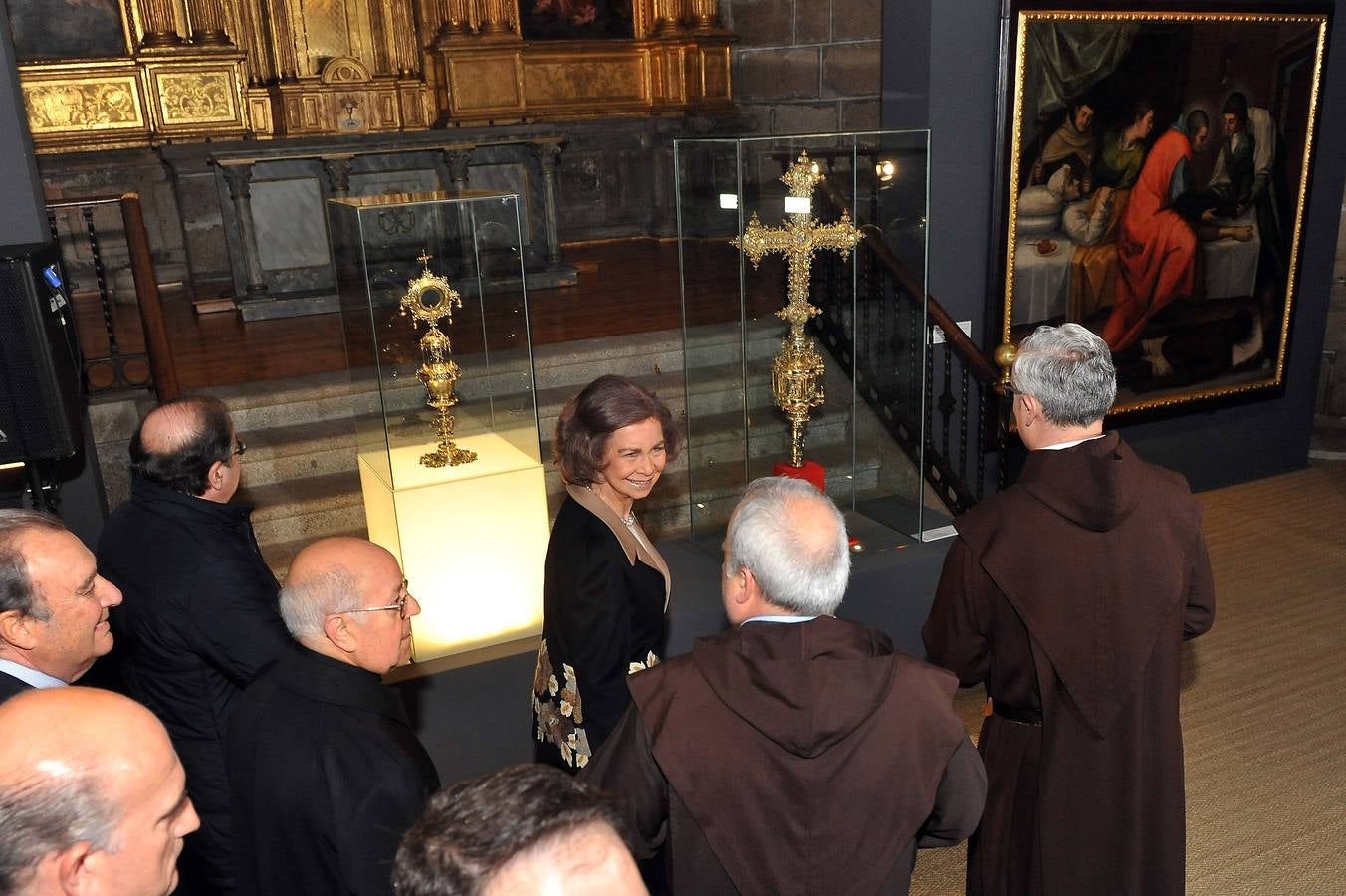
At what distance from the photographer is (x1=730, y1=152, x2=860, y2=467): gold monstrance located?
4535 millimetres

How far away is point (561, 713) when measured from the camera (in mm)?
2924

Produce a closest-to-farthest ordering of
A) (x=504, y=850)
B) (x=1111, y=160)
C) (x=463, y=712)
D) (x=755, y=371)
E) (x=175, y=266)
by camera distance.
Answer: (x=504, y=850), (x=463, y=712), (x=755, y=371), (x=1111, y=160), (x=175, y=266)

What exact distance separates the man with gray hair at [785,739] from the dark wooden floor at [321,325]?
9.60 ft

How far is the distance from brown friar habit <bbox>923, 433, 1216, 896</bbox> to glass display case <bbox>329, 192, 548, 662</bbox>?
1.98 meters

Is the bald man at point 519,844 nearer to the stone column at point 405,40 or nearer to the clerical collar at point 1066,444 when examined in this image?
the clerical collar at point 1066,444

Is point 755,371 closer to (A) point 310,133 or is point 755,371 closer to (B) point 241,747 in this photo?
(B) point 241,747

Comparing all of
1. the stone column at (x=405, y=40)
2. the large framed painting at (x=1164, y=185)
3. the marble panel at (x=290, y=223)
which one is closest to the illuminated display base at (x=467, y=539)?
the large framed painting at (x=1164, y=185)

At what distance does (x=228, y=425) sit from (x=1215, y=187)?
611cm

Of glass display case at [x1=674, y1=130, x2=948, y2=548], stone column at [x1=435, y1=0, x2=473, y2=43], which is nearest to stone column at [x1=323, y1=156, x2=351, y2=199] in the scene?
stone column at [x1=435, y1=0, x2=473, y2=43]

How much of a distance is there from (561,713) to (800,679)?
3.82 feet

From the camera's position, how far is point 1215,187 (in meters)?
6.84

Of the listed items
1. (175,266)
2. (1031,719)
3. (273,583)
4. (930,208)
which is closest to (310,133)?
(175,266)

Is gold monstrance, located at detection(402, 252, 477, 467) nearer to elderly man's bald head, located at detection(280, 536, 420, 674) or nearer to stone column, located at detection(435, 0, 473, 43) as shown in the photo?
elderly man's bald head, located at detection(280, 536, 420, 674)

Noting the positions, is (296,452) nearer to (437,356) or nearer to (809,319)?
(437,356)
